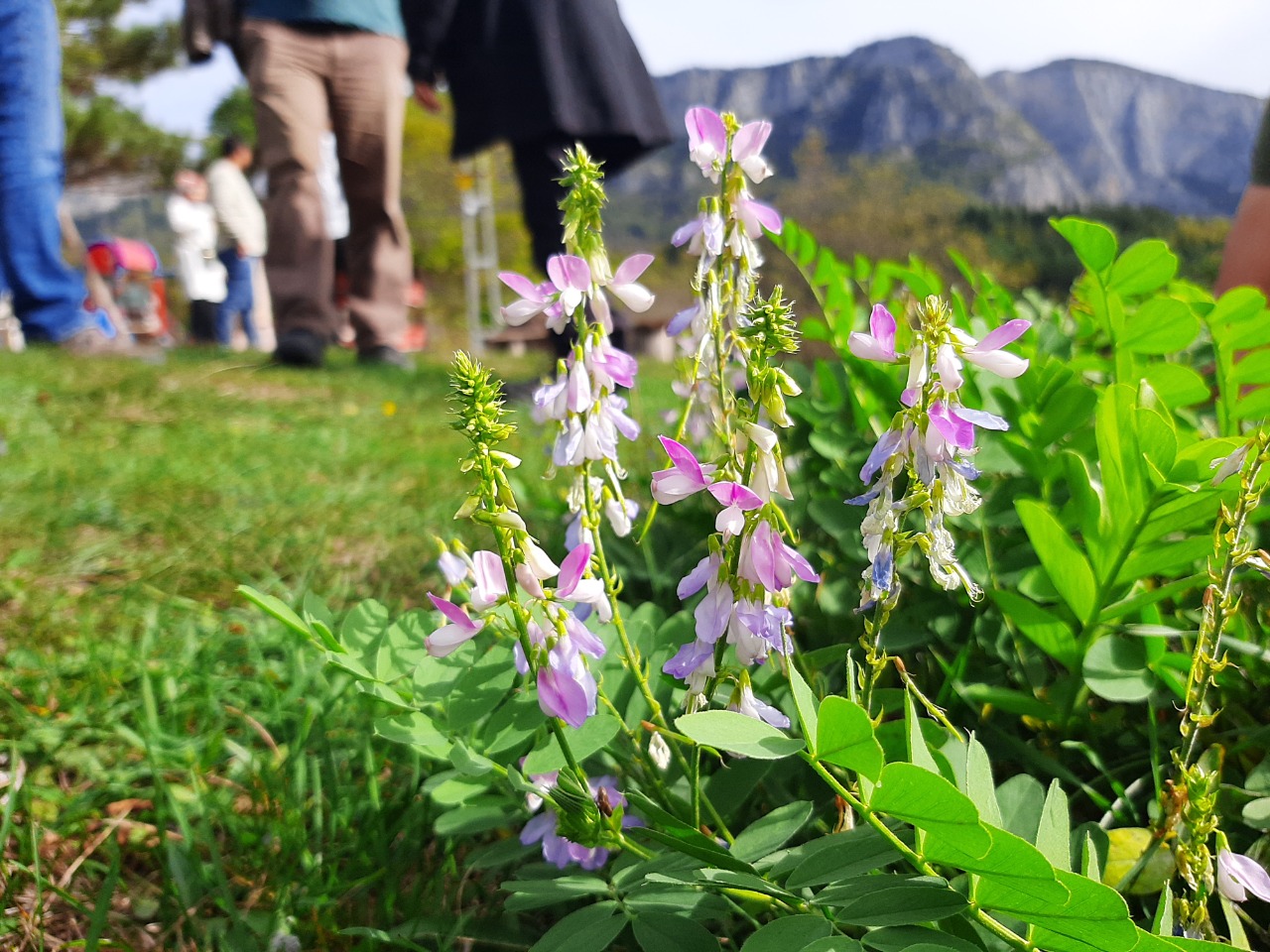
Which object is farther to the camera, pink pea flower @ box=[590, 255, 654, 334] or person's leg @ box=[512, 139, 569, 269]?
person's leg @ box=[512, 139, 569, 269]

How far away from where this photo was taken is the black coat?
357cm

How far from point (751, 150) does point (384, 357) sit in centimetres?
454

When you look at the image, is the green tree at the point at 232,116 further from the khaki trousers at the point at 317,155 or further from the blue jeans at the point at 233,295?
the khaki trousers at the point at 317,155

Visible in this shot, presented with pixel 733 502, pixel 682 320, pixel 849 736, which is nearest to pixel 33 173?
pixel 682 320

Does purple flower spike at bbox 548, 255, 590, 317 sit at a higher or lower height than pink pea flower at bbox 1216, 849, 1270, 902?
higher

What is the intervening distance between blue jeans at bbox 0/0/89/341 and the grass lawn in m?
1.52

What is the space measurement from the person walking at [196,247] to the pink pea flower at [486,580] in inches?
464

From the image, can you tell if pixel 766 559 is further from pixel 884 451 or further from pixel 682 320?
pixel 682 320

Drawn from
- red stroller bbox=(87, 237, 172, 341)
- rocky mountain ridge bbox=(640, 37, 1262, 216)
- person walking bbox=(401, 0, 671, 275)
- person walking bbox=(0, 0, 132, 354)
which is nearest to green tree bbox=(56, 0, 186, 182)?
red stroller bbox=(87, 237, 172, 341)

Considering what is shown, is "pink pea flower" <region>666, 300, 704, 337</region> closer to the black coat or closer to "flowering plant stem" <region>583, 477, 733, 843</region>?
"flowering plant stem" <region>583, 477, 733, 843</region>

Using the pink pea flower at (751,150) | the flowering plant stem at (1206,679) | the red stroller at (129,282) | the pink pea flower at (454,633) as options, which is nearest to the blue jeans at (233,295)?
the red stroller at (129,282)

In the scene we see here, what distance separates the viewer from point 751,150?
0.76 metres

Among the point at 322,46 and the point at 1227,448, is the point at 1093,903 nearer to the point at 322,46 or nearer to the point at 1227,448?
the point at 1227,448

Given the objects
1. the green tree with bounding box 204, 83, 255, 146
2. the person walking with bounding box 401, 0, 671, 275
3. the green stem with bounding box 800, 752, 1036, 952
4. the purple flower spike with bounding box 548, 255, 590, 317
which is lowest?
the green stem with bounding box 800, 752, 1036, 952
